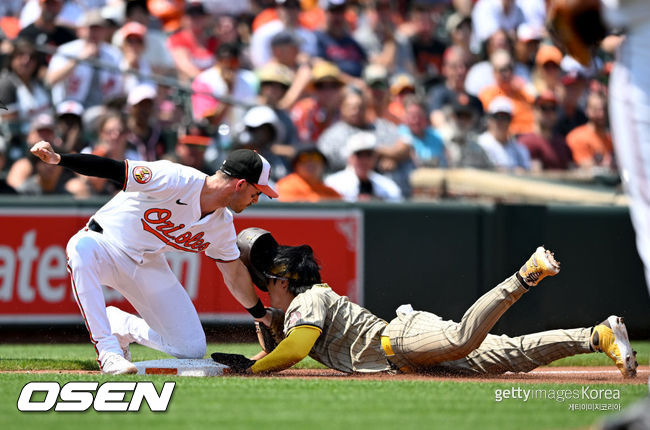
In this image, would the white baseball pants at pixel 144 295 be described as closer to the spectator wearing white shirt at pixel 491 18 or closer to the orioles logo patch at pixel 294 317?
the orioles logo patch at pixel 294 317

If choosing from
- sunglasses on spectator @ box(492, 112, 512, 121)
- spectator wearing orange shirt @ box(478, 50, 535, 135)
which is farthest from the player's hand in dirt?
spectator wearing orange shirt @ box(478, 50, 535, 135)

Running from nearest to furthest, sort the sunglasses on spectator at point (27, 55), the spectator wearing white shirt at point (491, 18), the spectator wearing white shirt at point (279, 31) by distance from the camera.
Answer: the sunglasses on spectator at point (27, 55) → the spectator wearing white shirt at point (279, 31) → the spectator wearing white shirt at point (491, 18)

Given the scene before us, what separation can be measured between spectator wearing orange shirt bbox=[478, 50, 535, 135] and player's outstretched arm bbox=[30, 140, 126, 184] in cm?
734

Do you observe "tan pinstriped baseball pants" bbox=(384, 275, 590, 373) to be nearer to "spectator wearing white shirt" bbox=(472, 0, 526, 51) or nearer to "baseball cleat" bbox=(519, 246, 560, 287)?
"baseball cleat" bbox=(519, 246, 560, 287)

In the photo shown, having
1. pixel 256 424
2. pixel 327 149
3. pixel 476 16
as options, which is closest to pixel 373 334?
pixel 256 424

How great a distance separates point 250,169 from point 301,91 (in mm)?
5676

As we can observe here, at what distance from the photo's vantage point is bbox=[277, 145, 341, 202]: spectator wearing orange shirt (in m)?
10.0

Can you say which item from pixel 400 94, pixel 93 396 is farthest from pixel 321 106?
pixel 93 396

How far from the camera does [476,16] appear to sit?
1403 centimetres

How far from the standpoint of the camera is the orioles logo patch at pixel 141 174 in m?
6.21

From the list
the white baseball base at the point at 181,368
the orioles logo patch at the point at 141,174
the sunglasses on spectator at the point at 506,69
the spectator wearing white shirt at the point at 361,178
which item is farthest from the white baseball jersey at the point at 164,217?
the sunglasses on spectator at the point at 506,69

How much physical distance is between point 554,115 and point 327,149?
10.4 ft

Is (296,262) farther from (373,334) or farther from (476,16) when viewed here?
(476,16)

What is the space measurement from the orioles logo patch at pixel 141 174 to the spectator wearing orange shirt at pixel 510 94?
7159 mm
